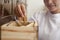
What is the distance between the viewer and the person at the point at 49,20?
1.64ft

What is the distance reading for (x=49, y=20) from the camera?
0.56 m

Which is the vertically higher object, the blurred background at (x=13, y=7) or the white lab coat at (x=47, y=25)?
the blurred background at (x=13, y=7)

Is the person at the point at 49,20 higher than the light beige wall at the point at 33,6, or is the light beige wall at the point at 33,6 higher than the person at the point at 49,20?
the light beige wall at the point at 33,6

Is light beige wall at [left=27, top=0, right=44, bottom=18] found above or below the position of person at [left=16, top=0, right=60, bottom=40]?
above

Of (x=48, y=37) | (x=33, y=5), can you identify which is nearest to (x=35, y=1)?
(x=33, y=5)

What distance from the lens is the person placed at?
0.50 meters

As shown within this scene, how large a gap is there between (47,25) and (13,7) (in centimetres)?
17

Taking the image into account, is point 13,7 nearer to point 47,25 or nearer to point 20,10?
point 20,10

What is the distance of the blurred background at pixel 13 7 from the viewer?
0.50m

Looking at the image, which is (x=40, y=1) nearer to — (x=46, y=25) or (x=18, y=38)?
(x=46, y=25)

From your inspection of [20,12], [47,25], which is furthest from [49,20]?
[20,12]

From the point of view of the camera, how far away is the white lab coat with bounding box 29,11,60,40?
50 cm

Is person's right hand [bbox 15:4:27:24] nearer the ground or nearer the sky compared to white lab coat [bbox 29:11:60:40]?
nearer the sky

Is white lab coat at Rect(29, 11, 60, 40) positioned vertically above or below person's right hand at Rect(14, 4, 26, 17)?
below
